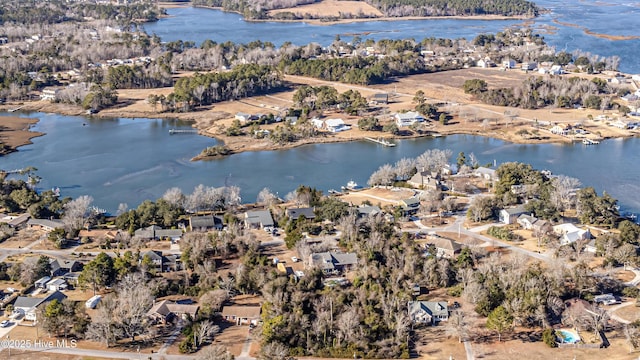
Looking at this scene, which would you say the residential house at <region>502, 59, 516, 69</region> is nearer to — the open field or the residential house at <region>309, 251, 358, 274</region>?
the open field

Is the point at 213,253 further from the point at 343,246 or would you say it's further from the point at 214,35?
the point at 214,35

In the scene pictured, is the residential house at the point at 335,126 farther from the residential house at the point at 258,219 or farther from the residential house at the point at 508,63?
the residential house at the point at 508,63

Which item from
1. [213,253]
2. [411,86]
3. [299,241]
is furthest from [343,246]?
[411,86]

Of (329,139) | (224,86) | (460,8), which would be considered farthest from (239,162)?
(460,8)

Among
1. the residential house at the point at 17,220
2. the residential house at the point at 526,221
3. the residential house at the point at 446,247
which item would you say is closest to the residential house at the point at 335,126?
the residential house at the point at 526,221

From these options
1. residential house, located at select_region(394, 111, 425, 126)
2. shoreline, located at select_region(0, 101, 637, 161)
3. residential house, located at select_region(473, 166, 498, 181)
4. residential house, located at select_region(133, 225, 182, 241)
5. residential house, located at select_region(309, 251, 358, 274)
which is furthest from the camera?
residential house, located at select_region(394, 111, 425, 126)

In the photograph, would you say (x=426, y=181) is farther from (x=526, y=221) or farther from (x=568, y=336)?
(x=568, y=336)

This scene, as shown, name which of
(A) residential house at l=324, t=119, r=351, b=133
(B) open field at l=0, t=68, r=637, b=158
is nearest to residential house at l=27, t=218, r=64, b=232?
(B) open field at l=0, t=68, r=637, b=158
